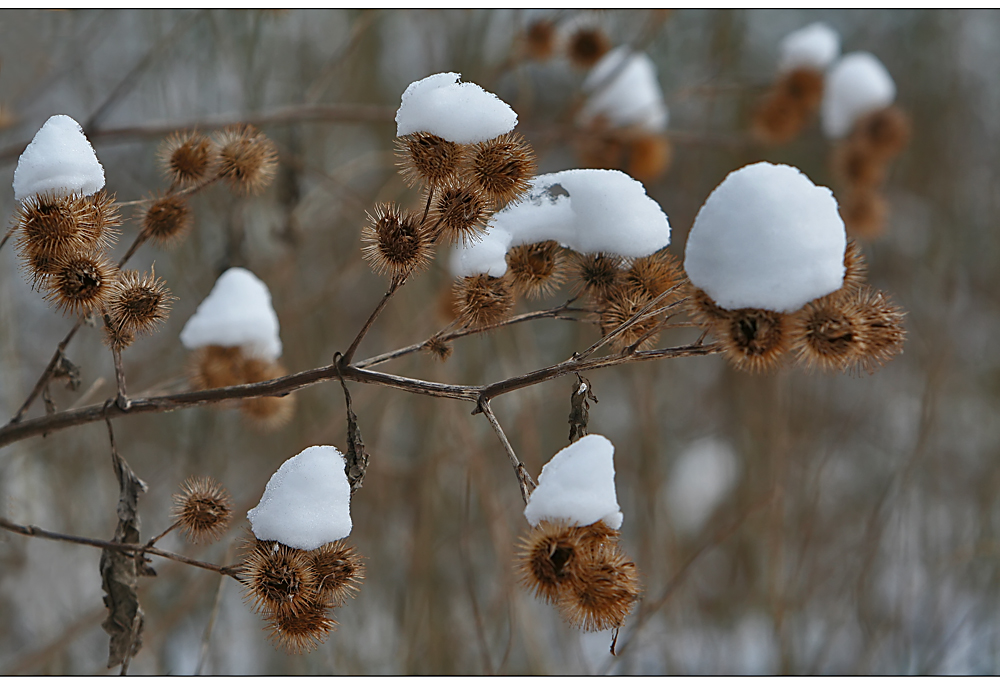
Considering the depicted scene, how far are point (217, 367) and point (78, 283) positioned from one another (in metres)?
0.51

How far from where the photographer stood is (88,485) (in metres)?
3.96

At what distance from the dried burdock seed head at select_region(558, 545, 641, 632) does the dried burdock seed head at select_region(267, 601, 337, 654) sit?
0.35 m

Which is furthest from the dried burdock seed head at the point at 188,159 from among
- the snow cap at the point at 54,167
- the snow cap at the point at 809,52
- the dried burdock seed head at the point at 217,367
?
the snow cap at the point at 809,52

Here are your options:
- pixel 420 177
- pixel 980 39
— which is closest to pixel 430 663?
pixel 420 177

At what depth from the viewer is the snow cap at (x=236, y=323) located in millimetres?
1581

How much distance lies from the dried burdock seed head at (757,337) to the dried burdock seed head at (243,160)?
2.92 feet

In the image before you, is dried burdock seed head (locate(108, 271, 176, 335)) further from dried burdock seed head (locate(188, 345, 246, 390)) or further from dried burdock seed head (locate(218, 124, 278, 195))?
dried burdock seed head (locate(188, 345, 246, 390))

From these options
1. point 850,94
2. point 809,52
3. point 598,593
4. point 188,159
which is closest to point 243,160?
point 188,159

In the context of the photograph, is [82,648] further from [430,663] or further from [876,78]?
[876,78]

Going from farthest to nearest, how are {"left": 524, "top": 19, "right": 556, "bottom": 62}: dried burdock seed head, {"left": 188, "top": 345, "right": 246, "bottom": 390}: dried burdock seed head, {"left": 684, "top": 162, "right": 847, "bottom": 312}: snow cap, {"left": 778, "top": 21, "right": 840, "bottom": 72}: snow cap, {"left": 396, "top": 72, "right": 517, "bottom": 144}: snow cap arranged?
{"left": 778, "top": 21, "right": 840, "bottom": 72}: snow cap → {"left": 524, "top": 19, "right": 556, "bottom": 62}: dried burdock seed head → {"left": 188, "top": 345, "right": 246, "bottom": 390}: dried burdock seed head → {"left": 396, "top": 72, "right": 517, "bottom": 144}: snow cap → {"left": 684, "top": 162, "right": 847, "bottom": 312}: snow cap

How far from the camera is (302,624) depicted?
108 centimetres

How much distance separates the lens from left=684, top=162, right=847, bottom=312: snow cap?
0.94 metres

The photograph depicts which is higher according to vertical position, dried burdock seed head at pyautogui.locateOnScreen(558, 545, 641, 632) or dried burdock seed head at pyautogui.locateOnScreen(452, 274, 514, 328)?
dried burdock seed head at pyautogui.locateOnScreen(452, 274, 514, 328)

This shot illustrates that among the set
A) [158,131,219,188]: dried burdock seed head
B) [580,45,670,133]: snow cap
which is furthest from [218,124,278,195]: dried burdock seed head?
[580,45,670,133]: snow cap
